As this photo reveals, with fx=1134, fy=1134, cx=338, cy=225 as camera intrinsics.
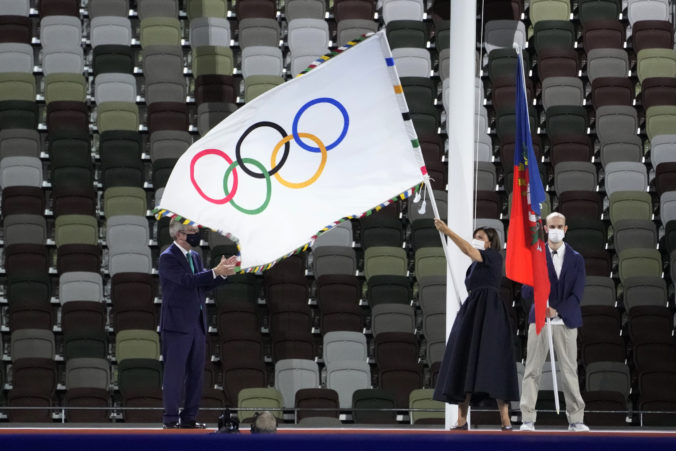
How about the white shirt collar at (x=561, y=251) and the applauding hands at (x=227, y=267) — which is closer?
the applauding hands at (x=227, y=267)

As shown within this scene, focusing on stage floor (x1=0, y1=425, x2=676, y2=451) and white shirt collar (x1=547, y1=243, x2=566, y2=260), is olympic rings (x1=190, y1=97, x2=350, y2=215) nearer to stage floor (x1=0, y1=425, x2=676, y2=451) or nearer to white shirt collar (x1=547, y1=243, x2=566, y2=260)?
white shirt collar (x1=547, y1=243, x2=566, y2=260)

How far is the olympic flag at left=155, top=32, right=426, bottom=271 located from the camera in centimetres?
477

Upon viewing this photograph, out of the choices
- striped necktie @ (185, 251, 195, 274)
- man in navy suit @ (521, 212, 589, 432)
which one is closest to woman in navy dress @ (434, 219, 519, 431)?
man in navy suit @ (521, 212, 589, 432)

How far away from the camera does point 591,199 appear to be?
8508 millimetres

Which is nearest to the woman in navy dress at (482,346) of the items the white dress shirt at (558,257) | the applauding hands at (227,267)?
the white dress shirt at (558,257)

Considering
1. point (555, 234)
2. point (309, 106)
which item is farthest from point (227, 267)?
point (555, 234)

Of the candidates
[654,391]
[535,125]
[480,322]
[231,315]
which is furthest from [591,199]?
[480,322]

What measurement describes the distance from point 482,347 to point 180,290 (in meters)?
1.32

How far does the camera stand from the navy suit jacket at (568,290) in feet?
18.0

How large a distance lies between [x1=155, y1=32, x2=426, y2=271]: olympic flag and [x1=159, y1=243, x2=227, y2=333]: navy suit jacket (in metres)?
0.24

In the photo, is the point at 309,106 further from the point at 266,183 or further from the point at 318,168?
the point at 266,183

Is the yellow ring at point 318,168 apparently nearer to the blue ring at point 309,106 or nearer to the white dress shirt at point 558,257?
the blue ring at point 309,106

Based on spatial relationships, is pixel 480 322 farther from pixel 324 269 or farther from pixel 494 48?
pixel 494 48

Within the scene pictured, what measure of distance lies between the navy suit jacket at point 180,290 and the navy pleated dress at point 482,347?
104 cm
